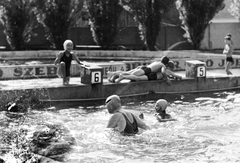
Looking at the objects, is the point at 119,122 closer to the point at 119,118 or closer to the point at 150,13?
the point at 119,118

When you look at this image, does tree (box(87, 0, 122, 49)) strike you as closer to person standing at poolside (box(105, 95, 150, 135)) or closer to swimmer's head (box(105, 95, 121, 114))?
person standing at poolside (box(105, 95, 150, 135))

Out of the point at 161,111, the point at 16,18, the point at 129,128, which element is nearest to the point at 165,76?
the point at 161,111

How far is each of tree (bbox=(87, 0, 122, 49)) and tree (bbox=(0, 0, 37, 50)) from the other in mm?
3668

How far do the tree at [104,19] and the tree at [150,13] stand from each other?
80 centimetres

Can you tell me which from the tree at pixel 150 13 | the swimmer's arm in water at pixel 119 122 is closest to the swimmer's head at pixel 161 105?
the swimmer's arm in water at pixel 119 122

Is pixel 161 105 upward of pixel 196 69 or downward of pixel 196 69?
downward

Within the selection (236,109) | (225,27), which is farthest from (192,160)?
(225,27)

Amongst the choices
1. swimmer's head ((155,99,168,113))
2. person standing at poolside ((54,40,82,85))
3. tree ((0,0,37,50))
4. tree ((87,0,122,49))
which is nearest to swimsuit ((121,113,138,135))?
swimmer's head ((155,99,168,113))

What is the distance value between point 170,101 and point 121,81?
68.1 inches

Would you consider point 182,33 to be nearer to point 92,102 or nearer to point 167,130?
point 92,102

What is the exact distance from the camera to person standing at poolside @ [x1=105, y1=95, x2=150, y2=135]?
31.9 ft

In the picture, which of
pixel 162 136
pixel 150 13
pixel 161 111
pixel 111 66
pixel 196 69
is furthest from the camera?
pixel 150 13

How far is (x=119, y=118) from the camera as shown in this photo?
9805 mm

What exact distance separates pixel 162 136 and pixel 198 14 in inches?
778
